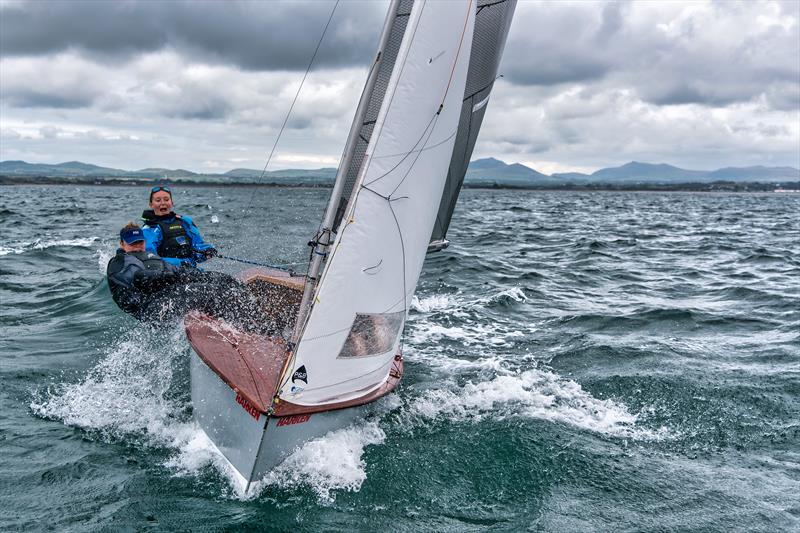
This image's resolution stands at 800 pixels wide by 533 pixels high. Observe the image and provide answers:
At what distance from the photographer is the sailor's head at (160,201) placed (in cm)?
823

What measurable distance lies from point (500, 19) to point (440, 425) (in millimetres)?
4171

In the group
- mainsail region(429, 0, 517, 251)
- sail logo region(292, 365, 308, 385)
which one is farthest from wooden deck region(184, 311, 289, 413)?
mainsail region(429, 0, 517, 251)

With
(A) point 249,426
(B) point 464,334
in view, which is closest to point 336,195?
(A) point 249,426

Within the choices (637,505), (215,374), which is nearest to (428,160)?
(215,374)

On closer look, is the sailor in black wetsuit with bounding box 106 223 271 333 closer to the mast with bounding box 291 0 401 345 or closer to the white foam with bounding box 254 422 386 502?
the mast with bounding box 291 0 401 345

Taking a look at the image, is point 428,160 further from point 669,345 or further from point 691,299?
point 691,299

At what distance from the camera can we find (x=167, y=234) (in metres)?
8.21

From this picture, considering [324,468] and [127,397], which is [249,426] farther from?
[127,397]

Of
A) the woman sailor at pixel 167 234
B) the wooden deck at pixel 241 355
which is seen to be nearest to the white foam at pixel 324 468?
the wooden deck at pixel 241 355

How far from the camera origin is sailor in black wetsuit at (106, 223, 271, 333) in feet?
23.2

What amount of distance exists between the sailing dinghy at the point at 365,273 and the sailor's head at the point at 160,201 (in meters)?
2.87

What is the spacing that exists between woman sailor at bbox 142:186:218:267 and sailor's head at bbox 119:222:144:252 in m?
0.75

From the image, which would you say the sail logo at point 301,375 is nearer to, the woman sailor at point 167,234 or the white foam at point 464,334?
Result: the woman sailor at point 167,234

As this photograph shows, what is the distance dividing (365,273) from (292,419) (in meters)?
1.30
